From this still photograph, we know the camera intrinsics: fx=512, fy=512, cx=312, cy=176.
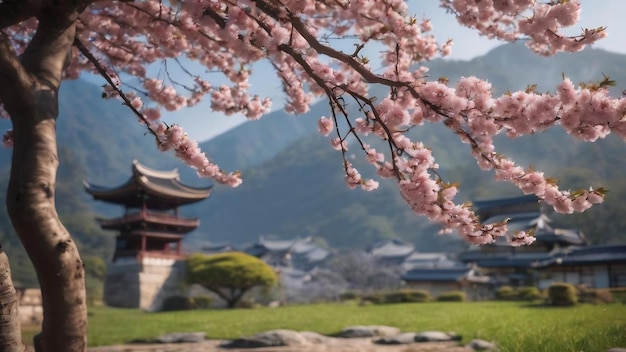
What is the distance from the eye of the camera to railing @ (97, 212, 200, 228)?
2962 cm

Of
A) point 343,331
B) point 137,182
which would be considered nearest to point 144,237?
point 137,182

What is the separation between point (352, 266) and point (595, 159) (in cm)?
5360

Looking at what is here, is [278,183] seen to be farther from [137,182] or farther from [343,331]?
[343,331]

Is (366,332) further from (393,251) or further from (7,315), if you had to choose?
(393,251)

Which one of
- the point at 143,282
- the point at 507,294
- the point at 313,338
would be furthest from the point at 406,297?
the point at 313,338

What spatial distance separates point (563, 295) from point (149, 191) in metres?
22.0

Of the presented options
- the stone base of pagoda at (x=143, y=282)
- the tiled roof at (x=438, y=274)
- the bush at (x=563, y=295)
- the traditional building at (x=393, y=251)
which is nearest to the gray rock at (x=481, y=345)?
the bush at (x=563, y=295)

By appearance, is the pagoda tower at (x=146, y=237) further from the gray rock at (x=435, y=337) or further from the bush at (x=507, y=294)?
the gray rock at (x=435, y=337)

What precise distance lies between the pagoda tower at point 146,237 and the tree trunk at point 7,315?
24.9 m

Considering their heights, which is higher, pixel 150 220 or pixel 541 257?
pixel 150 220

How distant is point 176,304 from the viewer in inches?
997

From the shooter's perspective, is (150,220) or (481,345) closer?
(481,345)

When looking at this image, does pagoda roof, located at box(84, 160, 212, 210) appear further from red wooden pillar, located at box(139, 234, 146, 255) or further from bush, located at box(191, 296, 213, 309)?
bush, located at box(191, 296, 213, 309)

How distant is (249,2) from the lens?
4.14 metres
